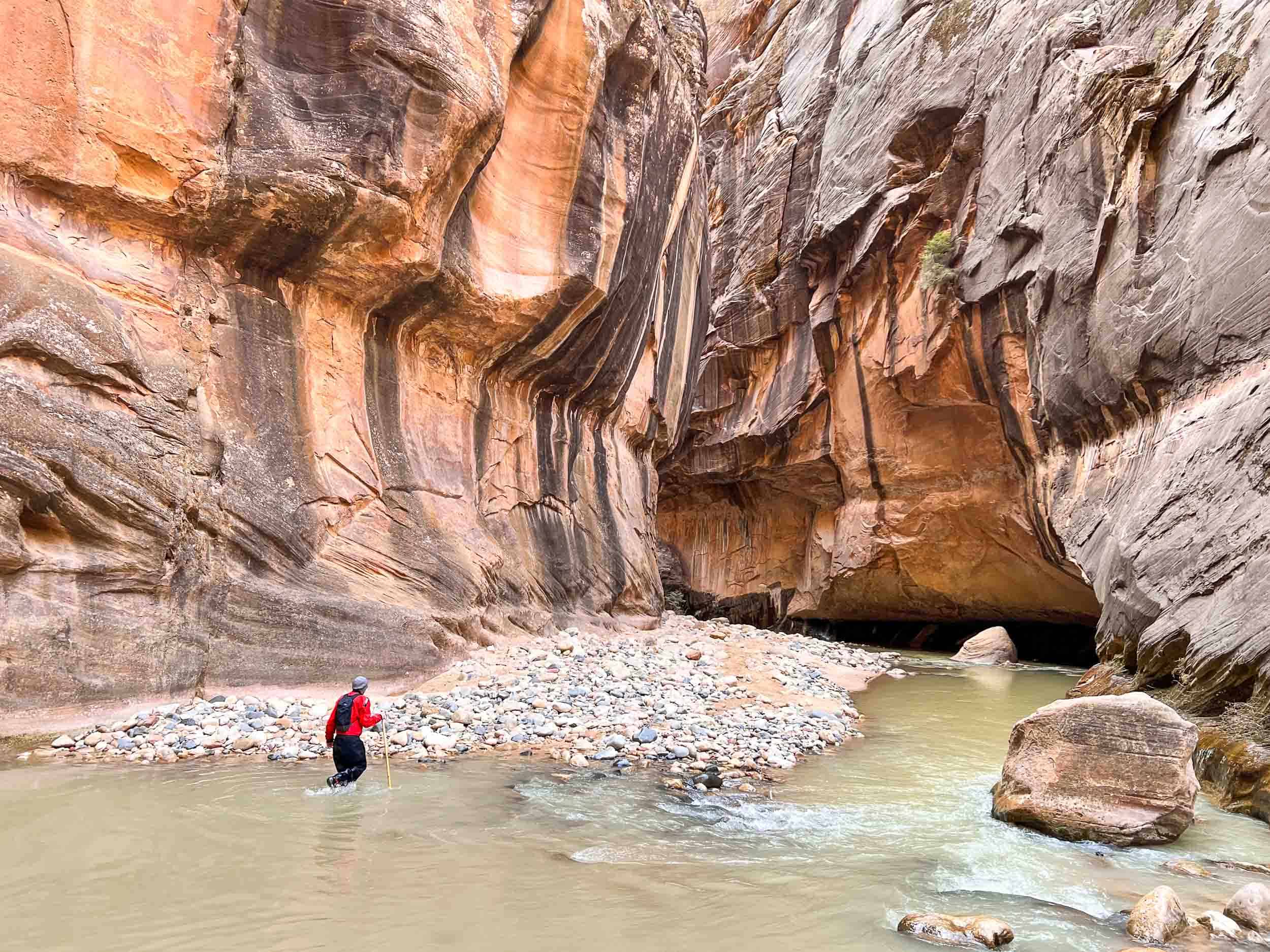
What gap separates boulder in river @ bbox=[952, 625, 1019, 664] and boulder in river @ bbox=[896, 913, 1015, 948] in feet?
60.0

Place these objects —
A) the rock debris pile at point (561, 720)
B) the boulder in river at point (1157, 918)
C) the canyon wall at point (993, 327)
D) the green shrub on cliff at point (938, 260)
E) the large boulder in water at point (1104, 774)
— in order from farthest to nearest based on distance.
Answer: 1. the green shrub on cliff at point (938, 260)
2. the canyon wall at point (993, 327)
3. the rock debris pile at point (561, 720)
4. the large boulder in water at point (1104, 774)
5. the boulder in river at point (1157, 918)

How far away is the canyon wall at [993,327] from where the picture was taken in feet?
33.5

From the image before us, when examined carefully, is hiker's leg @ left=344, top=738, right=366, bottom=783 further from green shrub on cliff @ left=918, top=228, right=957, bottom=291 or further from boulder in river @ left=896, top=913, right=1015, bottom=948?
green shrub on cliff @ left=918, top=228, right=957, bottom=291

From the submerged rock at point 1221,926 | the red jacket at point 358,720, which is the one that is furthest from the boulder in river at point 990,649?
the red jacket at point 358,720

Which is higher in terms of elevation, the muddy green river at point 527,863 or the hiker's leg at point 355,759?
the hiker's leg at point 355,759

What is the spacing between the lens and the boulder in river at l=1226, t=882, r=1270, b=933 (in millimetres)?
3980

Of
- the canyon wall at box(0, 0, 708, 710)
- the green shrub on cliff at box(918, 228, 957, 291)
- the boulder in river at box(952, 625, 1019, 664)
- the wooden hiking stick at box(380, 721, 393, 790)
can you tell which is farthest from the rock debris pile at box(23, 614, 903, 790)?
the green shrub on cliff at box(918, 228, 957, 291)

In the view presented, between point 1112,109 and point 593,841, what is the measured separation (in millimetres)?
15243

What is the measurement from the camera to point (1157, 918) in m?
3.96

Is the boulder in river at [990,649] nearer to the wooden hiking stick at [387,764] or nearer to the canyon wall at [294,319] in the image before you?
the canyon wall at [294,319]

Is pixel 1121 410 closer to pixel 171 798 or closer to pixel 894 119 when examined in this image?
pixel 894 119

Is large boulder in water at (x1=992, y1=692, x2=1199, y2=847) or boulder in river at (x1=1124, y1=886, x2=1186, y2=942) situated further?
large boulder in water at (x1=992, y1=692, x2=1199, y2=847)

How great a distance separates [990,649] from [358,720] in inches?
742

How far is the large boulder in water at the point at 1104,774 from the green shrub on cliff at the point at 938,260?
50.8 feet
